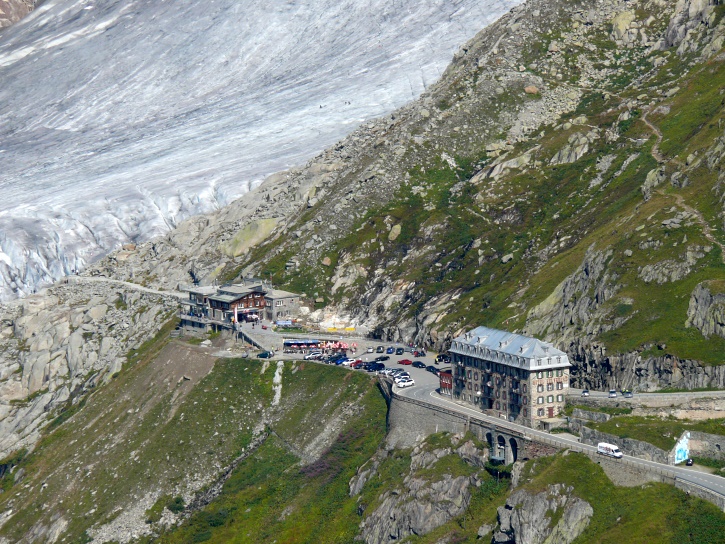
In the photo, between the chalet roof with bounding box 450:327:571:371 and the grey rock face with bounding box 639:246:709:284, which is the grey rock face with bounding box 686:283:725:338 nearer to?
the grey rock face with bounding box 639:246:709:284

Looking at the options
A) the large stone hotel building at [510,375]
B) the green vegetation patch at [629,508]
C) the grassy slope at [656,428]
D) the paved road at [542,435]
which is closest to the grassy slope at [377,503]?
the green vegetation patch at [629,508]

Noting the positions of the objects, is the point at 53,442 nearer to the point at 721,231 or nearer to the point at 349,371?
the point at 349,371

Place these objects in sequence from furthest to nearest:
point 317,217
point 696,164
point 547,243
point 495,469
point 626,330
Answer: point 317,217 → point 547,243 → point 696,164 → point 626,330 → point 495,469

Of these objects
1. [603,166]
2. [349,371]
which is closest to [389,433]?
[349,371]

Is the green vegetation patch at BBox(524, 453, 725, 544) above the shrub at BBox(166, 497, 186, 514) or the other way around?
above

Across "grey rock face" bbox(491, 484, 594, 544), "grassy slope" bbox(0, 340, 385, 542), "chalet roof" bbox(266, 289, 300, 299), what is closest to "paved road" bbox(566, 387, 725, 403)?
"grey rock face" bbox(491, 484, 594, 544)

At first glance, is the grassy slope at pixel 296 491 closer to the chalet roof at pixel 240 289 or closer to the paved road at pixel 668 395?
the paved road at pixel 668 395
